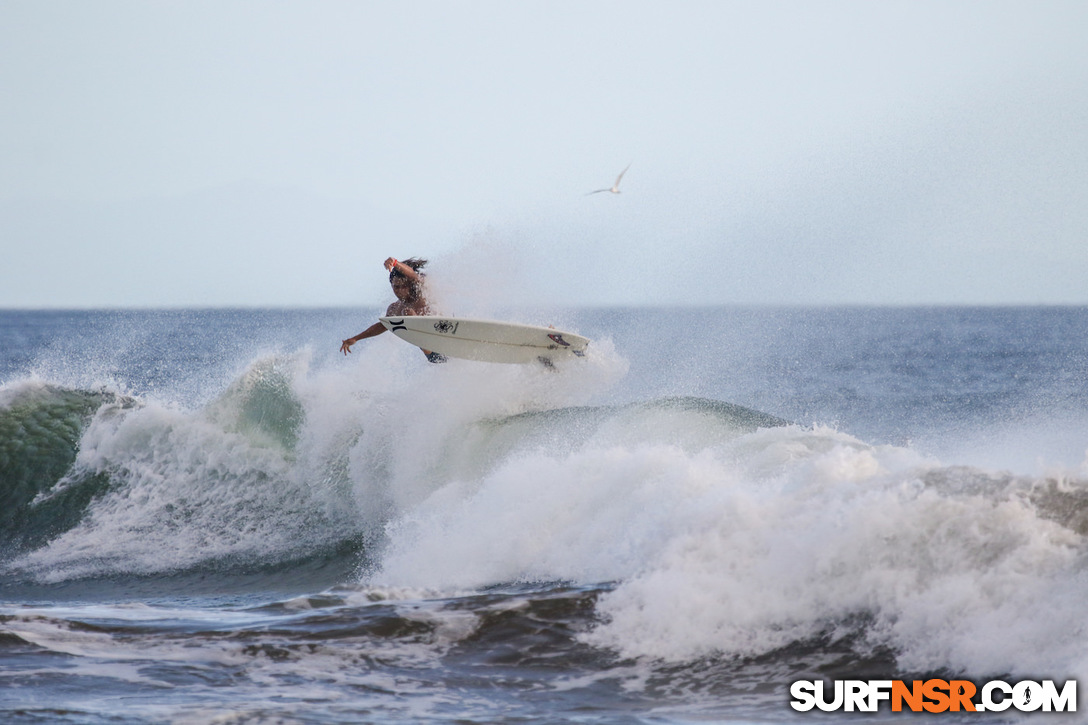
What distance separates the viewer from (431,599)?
8734 mm

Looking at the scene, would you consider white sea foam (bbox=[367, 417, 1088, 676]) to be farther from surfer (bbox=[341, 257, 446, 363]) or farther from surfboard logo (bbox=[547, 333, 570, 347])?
surfer (bbox=[341, 257, 446, 363])

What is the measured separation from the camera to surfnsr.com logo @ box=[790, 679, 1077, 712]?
5.99 m

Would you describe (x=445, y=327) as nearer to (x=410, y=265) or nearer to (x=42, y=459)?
(x=410, y=265)

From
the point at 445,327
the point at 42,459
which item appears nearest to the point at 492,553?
the point at 445,327

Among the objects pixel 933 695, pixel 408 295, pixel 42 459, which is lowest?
pixel 933 695

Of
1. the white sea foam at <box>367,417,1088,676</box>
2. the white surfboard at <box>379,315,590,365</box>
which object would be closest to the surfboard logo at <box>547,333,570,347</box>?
the white surfboard at <box>379,315,590,365</box>

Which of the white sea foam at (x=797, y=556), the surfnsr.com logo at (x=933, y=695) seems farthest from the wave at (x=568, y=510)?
the surfnsr.com logo at (x=933, y=695)

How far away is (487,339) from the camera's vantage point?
1358 centimetres

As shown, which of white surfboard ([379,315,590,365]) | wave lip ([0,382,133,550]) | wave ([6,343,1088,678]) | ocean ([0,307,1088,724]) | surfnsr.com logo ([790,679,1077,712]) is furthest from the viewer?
wave lip ([0,382,133,550])

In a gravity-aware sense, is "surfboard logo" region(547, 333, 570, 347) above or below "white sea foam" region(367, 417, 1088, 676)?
above

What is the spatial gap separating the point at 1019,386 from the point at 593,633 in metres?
31.4

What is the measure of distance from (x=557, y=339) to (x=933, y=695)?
7851mm

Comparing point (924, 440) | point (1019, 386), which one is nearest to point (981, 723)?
point (924, 440)

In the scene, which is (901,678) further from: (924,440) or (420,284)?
(924,440)
